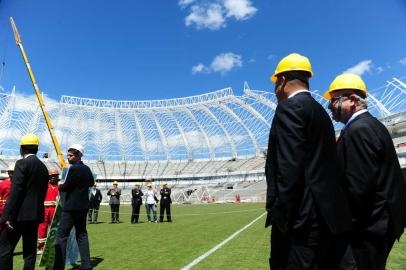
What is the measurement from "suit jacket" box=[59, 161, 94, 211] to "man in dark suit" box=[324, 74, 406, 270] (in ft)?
15.7

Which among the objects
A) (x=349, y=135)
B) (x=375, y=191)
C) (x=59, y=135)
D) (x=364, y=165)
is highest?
(x=59, y=135)

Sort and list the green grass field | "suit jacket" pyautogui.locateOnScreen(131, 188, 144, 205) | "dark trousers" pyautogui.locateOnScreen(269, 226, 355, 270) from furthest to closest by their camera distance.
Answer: "suit jacket" pyautogui.locateOnScreen(131, 188, 144, 205), the green grass field, "dark trousers" pyautogui.locateOnScreen(269, 226, 355, 270)

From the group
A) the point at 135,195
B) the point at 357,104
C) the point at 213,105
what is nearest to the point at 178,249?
the point at 357,104

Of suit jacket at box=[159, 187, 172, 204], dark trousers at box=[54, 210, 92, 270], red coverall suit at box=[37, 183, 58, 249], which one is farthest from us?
suit jacket at box=[159, 187, 172, 204]

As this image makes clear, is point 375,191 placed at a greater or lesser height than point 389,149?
lesser

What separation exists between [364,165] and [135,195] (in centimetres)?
1845

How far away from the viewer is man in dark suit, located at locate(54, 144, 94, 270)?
657 cm

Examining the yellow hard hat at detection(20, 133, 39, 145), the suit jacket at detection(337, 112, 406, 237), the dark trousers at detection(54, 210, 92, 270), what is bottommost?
the dark trousers at detection(54, 210, 92, 270)

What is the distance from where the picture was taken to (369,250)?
3217mm

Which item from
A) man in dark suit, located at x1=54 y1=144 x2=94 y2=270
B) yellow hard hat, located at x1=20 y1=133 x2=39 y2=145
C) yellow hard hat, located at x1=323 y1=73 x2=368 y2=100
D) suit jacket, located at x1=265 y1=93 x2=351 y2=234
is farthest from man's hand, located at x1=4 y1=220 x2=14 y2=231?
yellow hard hat, located at x1=323 y1=73 x2=368 y2=100

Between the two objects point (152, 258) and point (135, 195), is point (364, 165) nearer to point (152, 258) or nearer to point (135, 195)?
point (152, 258)

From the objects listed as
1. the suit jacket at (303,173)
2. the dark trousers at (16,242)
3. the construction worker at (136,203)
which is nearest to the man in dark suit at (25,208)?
the dark trousers at (16,242)

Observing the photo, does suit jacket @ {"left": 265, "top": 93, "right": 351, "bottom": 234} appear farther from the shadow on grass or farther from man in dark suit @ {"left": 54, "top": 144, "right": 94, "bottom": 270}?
the shadow on grass

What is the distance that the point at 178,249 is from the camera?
936 cm
